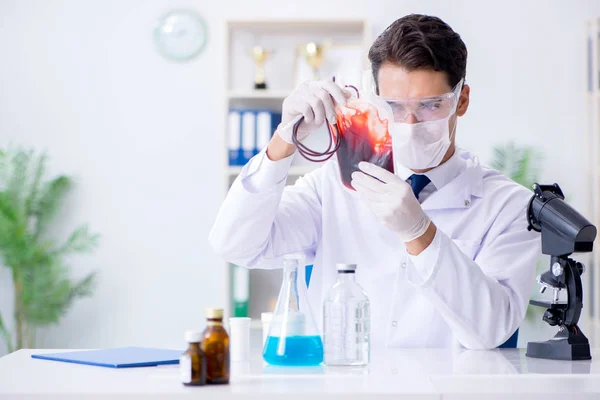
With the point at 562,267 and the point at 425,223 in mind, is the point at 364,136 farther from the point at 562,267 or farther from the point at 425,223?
the point at 562,267

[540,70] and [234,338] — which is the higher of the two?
[540,70]

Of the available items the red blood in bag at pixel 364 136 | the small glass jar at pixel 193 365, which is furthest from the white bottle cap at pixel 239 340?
the red blood in bag at pixel 364 136

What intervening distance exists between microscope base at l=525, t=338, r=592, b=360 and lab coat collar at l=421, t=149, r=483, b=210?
48 centimetres

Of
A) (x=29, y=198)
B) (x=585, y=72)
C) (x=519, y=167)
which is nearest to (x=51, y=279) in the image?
(x=29, y=198)

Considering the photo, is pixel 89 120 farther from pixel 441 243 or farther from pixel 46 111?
pixel 441 243

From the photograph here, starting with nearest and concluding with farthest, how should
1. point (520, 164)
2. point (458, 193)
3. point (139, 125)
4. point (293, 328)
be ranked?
point (293, 328)
point (458, 193)
point (520, 164)
point (139, 125)

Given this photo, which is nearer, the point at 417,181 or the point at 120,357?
the point at 120,357

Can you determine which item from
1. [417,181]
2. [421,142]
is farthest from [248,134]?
[421,142]

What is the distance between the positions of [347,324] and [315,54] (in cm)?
260

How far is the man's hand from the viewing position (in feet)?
5.04

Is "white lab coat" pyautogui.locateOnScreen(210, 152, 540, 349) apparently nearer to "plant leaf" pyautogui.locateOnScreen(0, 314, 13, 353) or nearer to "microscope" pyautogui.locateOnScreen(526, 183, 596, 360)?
"microscope" pyautogui.locateOnScreen(526, 183, 596, 360)

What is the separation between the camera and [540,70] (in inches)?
161

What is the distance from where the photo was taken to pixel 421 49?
1.88m

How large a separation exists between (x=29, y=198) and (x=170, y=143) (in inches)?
30.5
